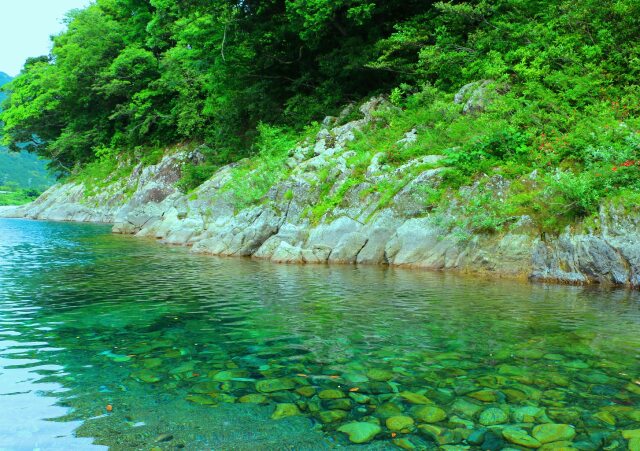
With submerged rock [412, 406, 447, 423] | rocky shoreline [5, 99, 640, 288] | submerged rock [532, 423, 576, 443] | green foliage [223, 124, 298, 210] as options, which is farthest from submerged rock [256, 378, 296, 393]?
green foliage [223, 124, 298, 210]

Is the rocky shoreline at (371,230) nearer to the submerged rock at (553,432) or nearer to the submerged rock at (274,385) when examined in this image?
the submerged rock at (553,432)

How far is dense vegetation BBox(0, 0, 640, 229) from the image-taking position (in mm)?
14173

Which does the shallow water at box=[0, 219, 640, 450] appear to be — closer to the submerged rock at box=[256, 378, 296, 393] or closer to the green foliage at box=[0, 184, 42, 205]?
the submerged rock at box=[256, 378, 296, 393]

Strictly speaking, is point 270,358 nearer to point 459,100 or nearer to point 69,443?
point 69,443

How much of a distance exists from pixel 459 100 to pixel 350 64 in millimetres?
6900

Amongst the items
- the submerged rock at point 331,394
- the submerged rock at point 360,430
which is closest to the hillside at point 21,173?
the submerged rock at point 331,394

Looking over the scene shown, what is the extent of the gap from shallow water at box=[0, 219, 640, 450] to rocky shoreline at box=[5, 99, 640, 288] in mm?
1335

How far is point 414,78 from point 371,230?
10833 mm

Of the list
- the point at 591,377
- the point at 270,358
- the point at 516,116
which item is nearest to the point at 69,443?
the point at 270,358

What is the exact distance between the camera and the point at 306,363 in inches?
229

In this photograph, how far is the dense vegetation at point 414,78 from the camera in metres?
14.2

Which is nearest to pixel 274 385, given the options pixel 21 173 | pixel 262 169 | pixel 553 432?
pixel 553 432

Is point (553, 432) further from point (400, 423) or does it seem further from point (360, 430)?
point (360, 430)

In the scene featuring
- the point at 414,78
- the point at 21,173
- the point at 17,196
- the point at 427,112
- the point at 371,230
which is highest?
the point at 21,173
